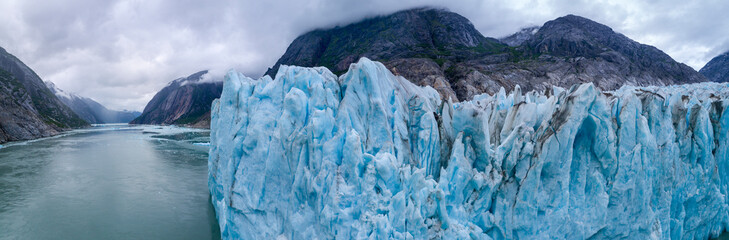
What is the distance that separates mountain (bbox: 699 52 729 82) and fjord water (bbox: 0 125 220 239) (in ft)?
380

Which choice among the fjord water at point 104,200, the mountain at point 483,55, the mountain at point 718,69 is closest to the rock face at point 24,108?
the fjord water at point 104,200

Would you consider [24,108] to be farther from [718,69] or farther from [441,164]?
[718,69]

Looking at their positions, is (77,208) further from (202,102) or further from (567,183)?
(202,102)

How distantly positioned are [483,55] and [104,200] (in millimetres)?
64164

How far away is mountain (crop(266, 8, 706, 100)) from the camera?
54.1m

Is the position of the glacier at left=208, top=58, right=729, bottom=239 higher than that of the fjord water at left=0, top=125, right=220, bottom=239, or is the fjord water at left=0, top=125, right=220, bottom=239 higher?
the glacier at left=208, top=58, right=729, bottom=239

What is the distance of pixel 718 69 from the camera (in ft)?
282

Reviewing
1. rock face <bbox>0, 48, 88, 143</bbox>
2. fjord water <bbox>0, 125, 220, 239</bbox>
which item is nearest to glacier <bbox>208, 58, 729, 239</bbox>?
fjord water <bbox>0, 125, 220, 239</bbox>

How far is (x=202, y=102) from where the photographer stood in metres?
184

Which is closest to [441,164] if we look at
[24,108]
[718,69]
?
[24,108]

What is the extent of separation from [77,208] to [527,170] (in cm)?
2295

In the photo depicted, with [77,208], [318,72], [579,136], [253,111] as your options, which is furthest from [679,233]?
[77,208]

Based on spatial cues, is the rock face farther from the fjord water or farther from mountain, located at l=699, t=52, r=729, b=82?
mountain, located at l=699, t=52, r=729, b=82

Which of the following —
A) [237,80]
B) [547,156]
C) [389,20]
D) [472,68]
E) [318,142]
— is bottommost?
[547,156]
